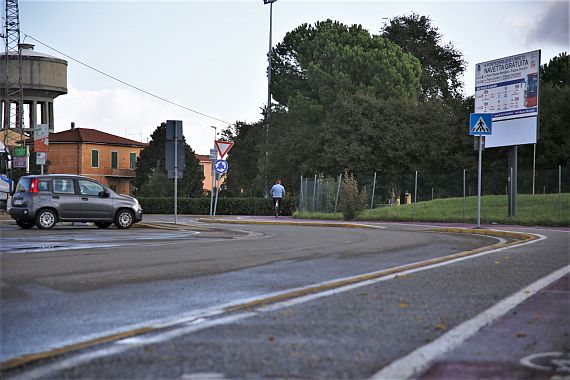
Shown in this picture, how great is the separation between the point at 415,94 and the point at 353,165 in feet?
34.6

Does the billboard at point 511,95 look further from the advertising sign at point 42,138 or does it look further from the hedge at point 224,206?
the advertising sign at point 42,138

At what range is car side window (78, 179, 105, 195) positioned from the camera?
74.5 feet

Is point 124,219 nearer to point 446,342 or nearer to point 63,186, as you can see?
point 63,186

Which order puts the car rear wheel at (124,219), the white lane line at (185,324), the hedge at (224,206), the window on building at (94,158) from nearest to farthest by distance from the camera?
the white lane line at (185,324), the car rear wheel at (124,219), the hedge at (224,206), the window on building at (94,158)

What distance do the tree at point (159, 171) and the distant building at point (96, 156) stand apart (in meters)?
8.82

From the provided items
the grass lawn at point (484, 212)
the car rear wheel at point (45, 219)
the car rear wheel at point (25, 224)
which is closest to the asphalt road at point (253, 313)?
the car rear wheel at point (45, 219)

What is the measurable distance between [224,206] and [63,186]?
22.1 m

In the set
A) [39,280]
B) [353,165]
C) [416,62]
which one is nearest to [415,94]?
[416,62]

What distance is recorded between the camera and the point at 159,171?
196 ft

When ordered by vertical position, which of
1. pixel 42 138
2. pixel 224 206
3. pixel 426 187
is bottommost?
pixel 224 206

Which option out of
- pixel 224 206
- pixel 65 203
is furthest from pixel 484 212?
pixel 65 203

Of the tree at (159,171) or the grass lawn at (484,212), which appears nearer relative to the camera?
A: the grass lawn at (484,212)

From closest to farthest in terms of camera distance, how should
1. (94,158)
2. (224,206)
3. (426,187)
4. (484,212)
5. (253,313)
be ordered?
1. (253,313)
2. (484,212)
3. (426,187)
4. (224,206)
5. (94,158)

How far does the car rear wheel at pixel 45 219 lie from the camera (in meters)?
21.8
